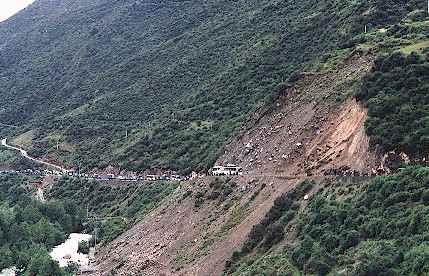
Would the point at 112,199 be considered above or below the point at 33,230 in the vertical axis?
below

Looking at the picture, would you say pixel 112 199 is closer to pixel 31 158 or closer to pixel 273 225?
pixel 31 158

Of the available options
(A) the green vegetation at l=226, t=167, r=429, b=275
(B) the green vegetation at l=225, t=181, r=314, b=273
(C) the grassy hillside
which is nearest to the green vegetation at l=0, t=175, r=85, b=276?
(C) the grassy hillside

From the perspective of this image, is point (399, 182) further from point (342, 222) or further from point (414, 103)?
point (414, 103)

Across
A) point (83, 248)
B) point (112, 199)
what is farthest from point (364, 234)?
point (112, 199)

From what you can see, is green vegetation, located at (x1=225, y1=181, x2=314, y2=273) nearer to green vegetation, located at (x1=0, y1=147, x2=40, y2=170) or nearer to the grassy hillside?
the grassy hillside

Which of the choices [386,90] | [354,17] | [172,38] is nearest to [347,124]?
[386,90]

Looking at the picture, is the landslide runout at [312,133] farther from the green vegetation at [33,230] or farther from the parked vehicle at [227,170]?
the green vegetation at [33,230]
